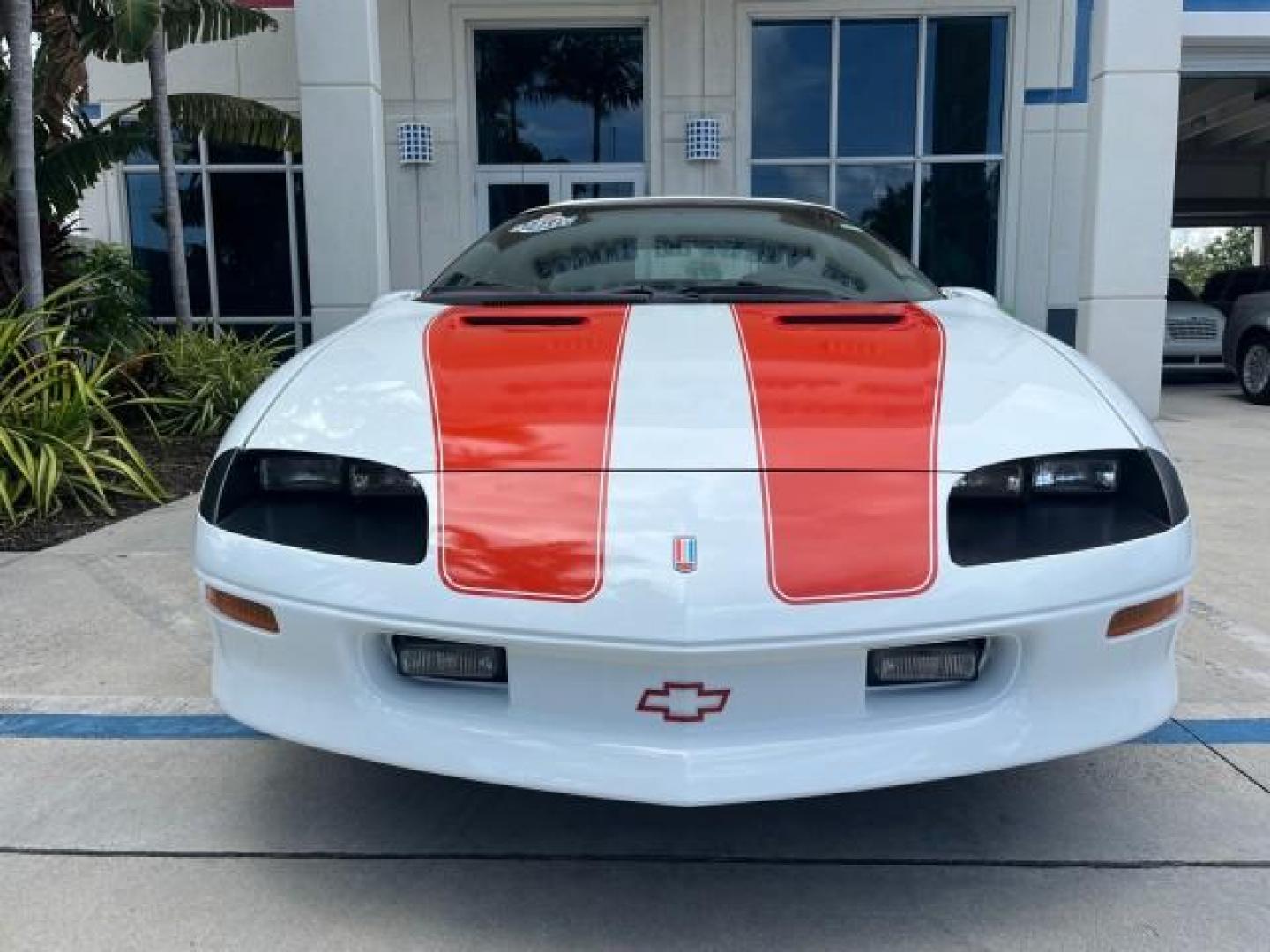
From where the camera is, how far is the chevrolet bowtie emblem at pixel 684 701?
5.53ft

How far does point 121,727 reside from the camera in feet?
8.82

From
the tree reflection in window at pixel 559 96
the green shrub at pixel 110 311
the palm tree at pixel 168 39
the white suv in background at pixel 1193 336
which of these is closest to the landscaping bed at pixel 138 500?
the green shrub at pixel 110 311

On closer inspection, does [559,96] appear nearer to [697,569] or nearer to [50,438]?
[50,438]

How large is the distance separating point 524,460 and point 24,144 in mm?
6190

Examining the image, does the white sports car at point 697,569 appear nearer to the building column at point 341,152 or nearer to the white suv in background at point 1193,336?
the building column at point 341,152

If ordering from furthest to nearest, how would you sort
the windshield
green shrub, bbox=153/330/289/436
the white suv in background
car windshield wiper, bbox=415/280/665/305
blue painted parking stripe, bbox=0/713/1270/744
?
the white suv in background → green shrub, bbox=153/330/289/436 → the windshield → car windshield wiper, bbox=415/280/665/305 → blue painted parking stripe, bbox=0/713/1270/744

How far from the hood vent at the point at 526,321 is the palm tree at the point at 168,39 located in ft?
18.3

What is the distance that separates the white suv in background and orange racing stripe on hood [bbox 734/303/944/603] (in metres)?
13.1

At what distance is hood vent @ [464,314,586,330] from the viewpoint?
2.42 metres

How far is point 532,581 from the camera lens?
169 centimetres

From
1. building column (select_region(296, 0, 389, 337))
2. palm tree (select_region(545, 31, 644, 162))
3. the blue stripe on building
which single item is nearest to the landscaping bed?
building column (select_region(296, 0, 389, 337))

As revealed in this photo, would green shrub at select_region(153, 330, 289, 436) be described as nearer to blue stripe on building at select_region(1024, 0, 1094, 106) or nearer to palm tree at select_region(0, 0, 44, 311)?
palm tree at select_region(0, 0, 44, 311)

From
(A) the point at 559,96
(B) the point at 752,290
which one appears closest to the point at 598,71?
(A) the point at 559,96

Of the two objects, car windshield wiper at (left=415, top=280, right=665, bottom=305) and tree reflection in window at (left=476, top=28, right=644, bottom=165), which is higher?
tree reflection in window at (left=476, top=28, right=644, bottom=165)
